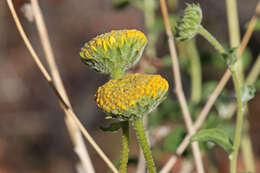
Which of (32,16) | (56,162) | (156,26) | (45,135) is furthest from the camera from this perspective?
(45,135)

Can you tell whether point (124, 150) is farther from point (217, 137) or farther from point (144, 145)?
point (217, 137)

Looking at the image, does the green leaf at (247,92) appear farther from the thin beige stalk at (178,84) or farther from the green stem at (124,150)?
the green stem at (124,150)

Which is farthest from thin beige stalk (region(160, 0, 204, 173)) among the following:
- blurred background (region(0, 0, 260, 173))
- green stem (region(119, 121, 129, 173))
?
blurred background (region(0, 0, 260, 173))

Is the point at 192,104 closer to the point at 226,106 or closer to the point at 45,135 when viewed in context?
the point at 226,106

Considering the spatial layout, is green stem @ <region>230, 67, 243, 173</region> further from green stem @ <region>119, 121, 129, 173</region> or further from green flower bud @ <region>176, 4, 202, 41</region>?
green stem @ <region>119, 121, 129, 173</region>

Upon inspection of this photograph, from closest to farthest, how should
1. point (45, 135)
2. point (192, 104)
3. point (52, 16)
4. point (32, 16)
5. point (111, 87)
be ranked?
point (111, 87) < point (32, 16) < point (192, 104) < point (45, 135) < point (52, 16)

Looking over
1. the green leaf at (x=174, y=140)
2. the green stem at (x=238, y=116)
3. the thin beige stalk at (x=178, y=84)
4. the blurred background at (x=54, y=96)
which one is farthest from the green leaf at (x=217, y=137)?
the blurred background at (x=54, y=96)

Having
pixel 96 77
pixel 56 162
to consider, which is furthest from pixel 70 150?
pixel 96 77
